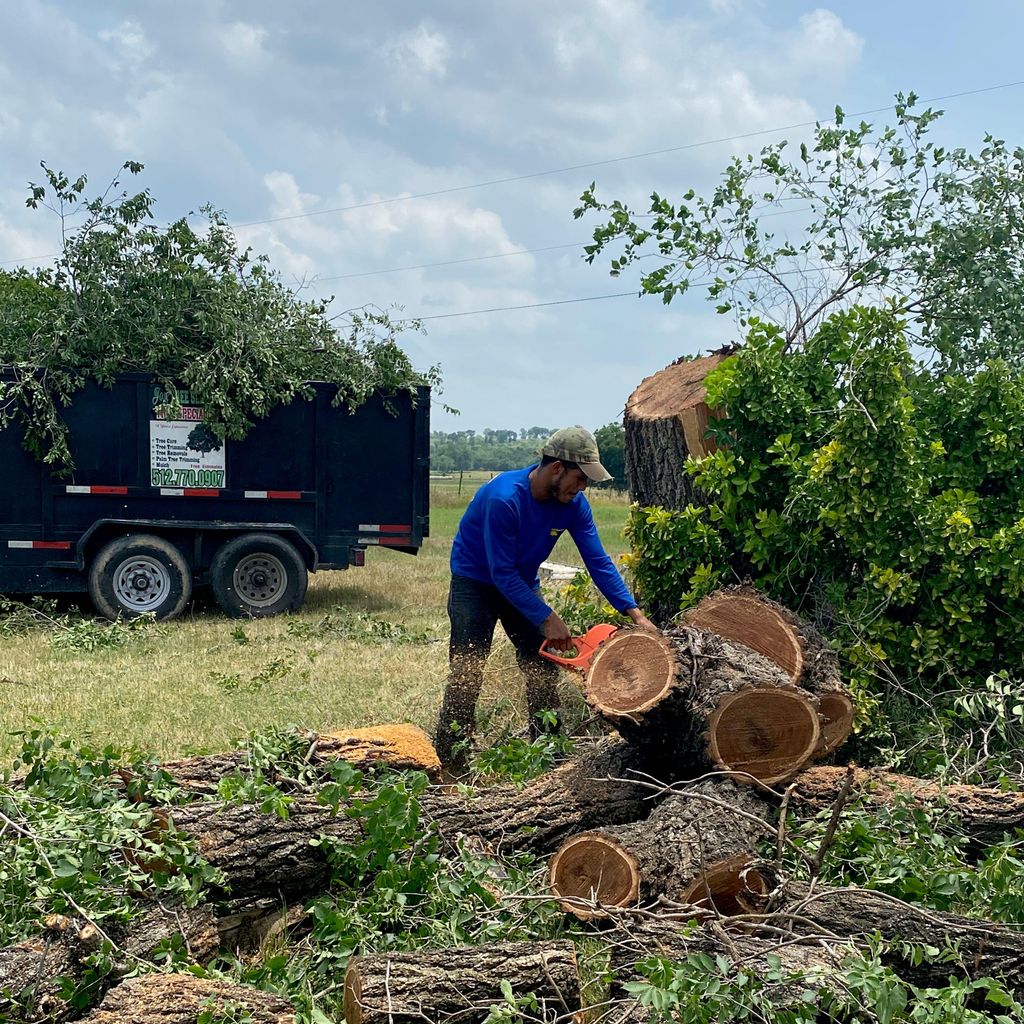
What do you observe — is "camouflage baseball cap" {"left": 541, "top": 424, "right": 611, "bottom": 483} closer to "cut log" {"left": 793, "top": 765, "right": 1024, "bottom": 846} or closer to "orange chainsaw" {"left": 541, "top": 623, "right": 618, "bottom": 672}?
"orange chainsaw" {"left": 541, "top": 623, "right": 618, "bottom": 672}

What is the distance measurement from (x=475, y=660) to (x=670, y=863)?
2356 mm

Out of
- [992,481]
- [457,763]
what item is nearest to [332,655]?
[457,763]

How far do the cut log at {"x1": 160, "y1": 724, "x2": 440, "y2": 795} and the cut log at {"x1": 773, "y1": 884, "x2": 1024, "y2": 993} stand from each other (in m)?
1.68

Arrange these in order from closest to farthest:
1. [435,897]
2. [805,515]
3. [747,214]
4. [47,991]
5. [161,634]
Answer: [47,991]
[435,897]
[805,515]
[747,214]
[161,634]

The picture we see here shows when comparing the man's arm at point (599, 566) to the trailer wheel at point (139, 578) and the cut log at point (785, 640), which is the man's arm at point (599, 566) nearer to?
the cut log at point (785, 640)

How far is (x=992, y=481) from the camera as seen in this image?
19.9 feet

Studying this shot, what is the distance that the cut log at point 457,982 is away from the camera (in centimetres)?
299

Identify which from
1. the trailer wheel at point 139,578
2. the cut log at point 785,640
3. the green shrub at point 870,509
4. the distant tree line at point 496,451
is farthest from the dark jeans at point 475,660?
the distant tree line at point 496,451

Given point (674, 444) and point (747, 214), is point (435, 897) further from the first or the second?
point (747, 214)

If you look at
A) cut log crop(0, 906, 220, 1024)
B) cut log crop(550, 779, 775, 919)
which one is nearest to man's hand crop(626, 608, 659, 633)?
cut log crop(550, 779, 775, 919)

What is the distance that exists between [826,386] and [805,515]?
745 millimetres

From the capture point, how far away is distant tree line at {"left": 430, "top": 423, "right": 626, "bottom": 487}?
2109 inches

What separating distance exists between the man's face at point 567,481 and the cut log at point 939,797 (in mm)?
1763

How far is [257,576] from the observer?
35.2 ft
